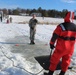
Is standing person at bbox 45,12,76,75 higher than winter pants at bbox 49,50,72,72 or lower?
higher

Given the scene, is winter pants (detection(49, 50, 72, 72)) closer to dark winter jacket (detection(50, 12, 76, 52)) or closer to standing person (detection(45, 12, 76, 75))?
standing person (detection(45, 12, 76, 75))

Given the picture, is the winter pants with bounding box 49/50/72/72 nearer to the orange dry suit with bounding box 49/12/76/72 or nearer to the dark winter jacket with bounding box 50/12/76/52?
the orange dry suit with bounding box 49/12/76/72

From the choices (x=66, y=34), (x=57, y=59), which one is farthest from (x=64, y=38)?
(x=57, y=59)

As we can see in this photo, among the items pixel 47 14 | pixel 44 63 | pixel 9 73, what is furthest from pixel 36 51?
pixel 47 14

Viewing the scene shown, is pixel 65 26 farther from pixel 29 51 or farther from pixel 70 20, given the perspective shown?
pixel 29 51

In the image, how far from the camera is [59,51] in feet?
18.6

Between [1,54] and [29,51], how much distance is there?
153 cm

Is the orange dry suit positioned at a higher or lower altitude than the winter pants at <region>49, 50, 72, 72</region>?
higher

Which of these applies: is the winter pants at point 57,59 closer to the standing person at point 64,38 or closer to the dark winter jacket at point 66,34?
the standing person at point 64,38

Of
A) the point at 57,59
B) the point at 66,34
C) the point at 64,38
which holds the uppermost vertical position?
the point at 66,34

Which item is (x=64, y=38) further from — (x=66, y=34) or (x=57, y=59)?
(x=57, y=59)

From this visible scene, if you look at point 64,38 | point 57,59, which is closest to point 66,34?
point 64,38

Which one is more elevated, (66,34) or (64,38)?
(66,34)

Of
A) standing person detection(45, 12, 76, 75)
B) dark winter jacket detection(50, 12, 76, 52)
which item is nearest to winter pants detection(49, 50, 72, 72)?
standing person detection(45, 12, 76, 75)
